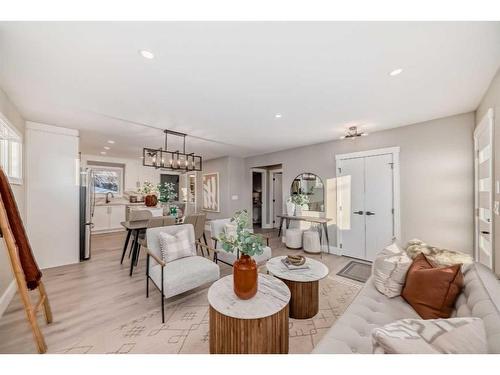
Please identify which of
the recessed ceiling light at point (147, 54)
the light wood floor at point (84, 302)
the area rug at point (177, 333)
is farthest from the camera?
the light wood floor at point (84, 302)

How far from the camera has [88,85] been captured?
6.95 ft

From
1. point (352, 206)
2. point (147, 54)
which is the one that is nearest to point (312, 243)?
point (352, 206)

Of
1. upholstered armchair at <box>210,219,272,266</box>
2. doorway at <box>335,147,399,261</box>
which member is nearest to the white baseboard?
upholstered armchair at <box>210,219,272,266</box>

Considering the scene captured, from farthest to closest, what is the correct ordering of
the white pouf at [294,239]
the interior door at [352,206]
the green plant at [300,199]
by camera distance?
1. the green plant at [300,199]
2. the white pouf at [294,239]
3. the interior door at [352,206]

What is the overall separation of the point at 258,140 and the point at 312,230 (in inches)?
97.2

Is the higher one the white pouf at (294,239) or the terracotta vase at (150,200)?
the terracotta vase at (150,200)

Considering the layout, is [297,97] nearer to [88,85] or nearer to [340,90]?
[340,90]

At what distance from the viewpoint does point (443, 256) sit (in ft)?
6.05

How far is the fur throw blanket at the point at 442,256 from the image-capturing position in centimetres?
172

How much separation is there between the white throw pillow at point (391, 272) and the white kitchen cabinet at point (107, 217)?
7.38 meters

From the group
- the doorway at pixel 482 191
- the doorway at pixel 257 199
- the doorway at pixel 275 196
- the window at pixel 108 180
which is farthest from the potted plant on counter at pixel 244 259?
the window at pixel 108 180

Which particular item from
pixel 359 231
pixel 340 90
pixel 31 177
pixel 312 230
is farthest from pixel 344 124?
pixel 31 177

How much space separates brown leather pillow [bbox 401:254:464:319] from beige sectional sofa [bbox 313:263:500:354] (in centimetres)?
4

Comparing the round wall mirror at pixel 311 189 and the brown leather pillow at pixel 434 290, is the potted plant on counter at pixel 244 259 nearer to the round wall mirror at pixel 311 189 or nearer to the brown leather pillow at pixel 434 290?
the brown leather pillow at pixel 434 290
